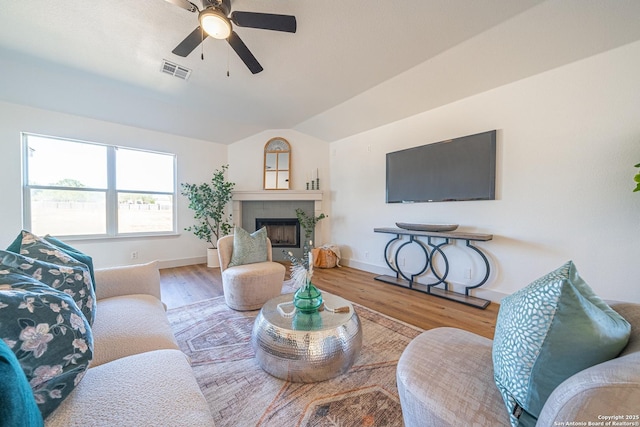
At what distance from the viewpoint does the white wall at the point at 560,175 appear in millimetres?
2008

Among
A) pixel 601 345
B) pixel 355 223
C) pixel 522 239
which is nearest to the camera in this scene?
pixel 601 345

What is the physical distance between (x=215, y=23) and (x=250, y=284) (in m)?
2.24

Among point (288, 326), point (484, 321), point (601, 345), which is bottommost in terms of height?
point (484, 321)

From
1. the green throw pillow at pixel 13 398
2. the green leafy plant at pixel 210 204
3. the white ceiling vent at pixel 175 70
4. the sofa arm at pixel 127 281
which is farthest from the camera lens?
the green leafy plant at pixel 210 204

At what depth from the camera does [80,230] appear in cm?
363

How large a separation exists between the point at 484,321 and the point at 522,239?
0.99 metres

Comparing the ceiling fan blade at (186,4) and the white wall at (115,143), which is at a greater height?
the ceiling fan blade at (186,4)

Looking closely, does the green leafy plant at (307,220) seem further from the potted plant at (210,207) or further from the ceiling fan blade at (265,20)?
the ceiling fan blade at (265,20)

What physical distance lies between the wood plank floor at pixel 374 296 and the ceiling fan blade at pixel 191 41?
2546 mm

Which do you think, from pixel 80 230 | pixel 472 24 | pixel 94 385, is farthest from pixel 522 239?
pixel 80 230

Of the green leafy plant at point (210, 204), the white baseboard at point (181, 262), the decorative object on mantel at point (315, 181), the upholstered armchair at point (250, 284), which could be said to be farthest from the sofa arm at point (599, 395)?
the white baseboard at point (181, 262)

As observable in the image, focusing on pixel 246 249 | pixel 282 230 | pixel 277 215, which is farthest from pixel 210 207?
pixel 246 249

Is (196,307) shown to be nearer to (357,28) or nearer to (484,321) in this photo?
(484,321)

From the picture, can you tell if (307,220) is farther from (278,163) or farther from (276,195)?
(278,163)
